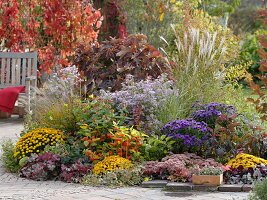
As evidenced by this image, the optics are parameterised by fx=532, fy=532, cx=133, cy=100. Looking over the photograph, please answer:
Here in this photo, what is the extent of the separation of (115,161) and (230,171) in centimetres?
111

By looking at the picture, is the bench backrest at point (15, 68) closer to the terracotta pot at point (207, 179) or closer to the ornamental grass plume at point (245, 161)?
the ornamental grass plume at point (245, 161)

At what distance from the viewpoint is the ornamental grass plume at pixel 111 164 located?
202 inches

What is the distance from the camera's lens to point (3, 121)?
916 cm

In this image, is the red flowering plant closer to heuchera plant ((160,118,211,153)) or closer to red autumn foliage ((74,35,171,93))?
heuchera plant ((160,118,211,153))

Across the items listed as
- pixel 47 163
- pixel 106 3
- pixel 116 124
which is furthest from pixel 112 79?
pixel 106 3

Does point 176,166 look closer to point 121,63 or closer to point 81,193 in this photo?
point 81,193

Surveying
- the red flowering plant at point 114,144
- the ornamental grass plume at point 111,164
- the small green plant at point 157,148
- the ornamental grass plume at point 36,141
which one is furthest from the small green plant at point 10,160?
the small green plant at point 157,148

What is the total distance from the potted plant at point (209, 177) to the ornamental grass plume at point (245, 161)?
32 centimetres

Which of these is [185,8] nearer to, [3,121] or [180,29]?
[180,29]

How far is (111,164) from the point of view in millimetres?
5168

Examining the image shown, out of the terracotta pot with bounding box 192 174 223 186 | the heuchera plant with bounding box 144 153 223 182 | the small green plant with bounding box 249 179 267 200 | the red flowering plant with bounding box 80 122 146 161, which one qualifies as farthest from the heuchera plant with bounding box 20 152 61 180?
the small green plant with bounding box 249 179 267 200

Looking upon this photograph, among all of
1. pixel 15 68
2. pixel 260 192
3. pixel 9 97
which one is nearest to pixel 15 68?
pixel 15 68

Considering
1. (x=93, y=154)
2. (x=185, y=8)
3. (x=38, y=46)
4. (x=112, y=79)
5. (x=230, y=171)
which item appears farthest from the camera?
(x=185, y=8)

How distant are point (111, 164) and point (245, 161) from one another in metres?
1.28
